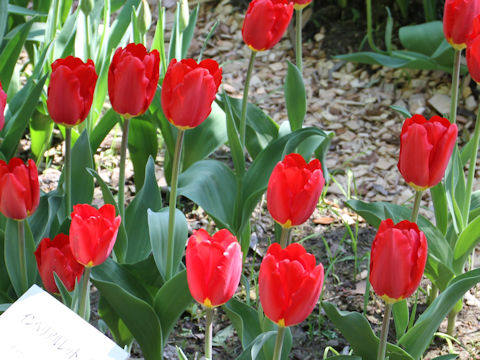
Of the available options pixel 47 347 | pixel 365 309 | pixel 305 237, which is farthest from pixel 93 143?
pixel 47 347

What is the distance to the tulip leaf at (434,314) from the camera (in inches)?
51.3

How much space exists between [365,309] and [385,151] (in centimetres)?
92

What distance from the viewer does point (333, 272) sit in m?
1.92

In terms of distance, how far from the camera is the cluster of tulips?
3.20 feet

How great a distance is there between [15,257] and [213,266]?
1.77ft

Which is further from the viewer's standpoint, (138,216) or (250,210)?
(250,210)

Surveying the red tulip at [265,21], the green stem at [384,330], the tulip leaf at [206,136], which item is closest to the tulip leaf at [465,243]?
the green stem at [384,330]

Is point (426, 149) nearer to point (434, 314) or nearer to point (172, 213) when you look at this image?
point (434, 314)

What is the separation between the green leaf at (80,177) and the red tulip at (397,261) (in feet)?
2.54

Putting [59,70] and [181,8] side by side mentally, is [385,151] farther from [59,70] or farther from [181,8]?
[59,70]

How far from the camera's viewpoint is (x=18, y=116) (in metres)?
1.74

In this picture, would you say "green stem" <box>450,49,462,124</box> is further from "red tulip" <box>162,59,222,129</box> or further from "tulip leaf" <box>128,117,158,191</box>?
"tulip leaf" <box>128,117,158,191</box>

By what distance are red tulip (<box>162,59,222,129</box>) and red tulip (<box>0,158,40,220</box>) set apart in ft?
0.80

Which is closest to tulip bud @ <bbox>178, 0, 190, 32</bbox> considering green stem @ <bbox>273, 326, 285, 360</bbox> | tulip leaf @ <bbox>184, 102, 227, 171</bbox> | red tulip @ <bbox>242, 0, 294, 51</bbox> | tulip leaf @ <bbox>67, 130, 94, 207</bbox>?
tulip leaf @ <bbox>184, 102, 227, 171</bbox>
